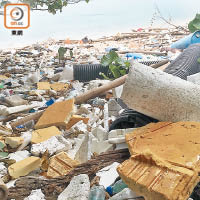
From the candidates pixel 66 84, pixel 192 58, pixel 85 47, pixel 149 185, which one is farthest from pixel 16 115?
pixel 85 47

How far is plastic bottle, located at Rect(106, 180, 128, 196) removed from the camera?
5.86ft

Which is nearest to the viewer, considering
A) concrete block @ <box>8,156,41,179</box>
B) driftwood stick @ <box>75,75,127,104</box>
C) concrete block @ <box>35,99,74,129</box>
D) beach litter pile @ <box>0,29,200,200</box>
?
beach litter pile @ <box>0,29,200,200</box>

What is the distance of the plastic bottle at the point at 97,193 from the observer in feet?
5.66

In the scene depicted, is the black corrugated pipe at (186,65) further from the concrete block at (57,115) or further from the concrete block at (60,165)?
the concrete block at (60,165)

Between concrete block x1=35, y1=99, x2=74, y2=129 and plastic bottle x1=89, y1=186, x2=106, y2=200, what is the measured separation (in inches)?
62.0

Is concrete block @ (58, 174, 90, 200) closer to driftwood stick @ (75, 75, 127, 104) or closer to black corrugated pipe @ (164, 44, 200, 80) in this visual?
black corrugated pipe @ (164, 44, 200, 80)

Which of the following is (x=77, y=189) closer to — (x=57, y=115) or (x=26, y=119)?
(x=57, y=115)

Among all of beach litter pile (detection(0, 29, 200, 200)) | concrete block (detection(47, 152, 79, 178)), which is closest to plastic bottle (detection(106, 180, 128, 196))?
beach litter pile (detection(0, 29, 200, 200))

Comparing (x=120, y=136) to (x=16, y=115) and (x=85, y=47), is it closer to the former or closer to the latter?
(x=16, y=115)

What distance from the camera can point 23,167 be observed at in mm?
2469

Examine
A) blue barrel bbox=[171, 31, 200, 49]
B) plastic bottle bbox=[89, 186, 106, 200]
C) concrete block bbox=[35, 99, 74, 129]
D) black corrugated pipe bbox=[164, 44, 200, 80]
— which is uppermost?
blue barrel bbox=[171, 31, 200, 49]

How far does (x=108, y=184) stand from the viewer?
74.1 inches

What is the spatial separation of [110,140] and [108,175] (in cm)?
23

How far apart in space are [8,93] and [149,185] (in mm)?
3698
